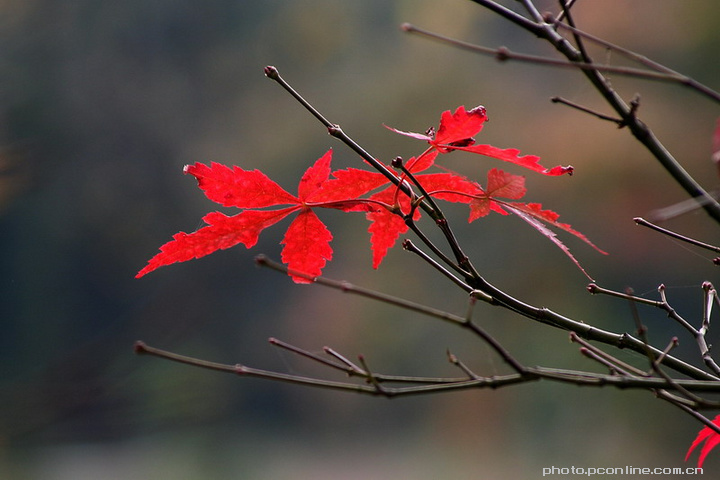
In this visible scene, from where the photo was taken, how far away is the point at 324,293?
3.24 m

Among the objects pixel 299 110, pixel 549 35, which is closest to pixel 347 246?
pixel 299 110

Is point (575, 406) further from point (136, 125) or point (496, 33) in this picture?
point (136, 125)

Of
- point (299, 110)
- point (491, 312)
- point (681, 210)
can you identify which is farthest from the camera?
point (299, 110)

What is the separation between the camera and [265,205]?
0.43m

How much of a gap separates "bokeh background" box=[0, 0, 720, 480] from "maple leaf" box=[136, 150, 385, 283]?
7.79ft

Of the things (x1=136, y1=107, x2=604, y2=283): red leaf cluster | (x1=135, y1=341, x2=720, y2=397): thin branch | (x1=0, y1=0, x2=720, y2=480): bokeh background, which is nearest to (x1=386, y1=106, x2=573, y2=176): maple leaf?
(x1=136, y1=107, x2=604, y2=283): red leaf cluster

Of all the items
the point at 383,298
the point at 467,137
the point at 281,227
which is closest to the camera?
the point at 383,298

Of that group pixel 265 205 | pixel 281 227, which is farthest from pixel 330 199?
pixel 281 227

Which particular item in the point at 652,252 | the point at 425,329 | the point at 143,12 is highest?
the point at 143,12

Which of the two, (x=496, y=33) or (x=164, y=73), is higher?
(x=496, y=33)

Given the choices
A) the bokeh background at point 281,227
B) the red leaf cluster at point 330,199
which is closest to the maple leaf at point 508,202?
the red leaf cluster at point 330,199

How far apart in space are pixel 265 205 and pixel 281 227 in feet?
8.79

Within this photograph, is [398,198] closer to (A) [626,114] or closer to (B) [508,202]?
(B) [508,202]

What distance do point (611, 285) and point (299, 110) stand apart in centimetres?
181
